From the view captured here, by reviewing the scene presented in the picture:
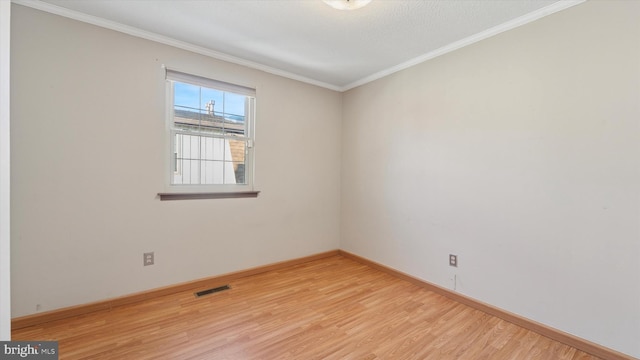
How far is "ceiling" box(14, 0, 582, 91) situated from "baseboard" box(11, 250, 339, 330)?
2.34m

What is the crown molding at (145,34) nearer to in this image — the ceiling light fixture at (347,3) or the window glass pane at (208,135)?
the window glass pane at (208,135)

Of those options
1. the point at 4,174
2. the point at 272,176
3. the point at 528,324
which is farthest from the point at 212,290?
the point at 528,324

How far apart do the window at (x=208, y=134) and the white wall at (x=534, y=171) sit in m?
1.74

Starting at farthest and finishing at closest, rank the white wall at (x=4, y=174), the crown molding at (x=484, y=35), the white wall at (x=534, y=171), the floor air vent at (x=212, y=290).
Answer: the floor air vent at (x=212, y=290) → the crown molding at (x=484, y=35) → the white wall at (x=534, y=171) → the white wall at (x=4, y=174)

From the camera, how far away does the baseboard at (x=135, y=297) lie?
2.01m

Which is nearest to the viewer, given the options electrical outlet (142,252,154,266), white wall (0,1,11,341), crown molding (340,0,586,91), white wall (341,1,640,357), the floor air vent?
white wall (0,1,11,341)

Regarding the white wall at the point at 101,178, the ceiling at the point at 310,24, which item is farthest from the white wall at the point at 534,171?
the white wall at the point at 101,178

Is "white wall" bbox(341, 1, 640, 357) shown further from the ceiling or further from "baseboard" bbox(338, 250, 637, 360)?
the ceiling

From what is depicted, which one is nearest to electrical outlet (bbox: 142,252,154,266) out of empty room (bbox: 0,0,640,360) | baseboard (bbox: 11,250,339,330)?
empty room (bbox: 0,0,640,360)

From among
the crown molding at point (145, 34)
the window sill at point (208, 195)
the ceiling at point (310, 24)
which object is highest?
the ceiling at point (310, 24)

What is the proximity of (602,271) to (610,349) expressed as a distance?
1.63 ft

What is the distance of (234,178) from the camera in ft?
9.95

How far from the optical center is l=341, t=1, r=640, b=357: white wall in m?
1.72

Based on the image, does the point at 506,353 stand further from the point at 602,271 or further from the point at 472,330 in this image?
the point at 602,271
